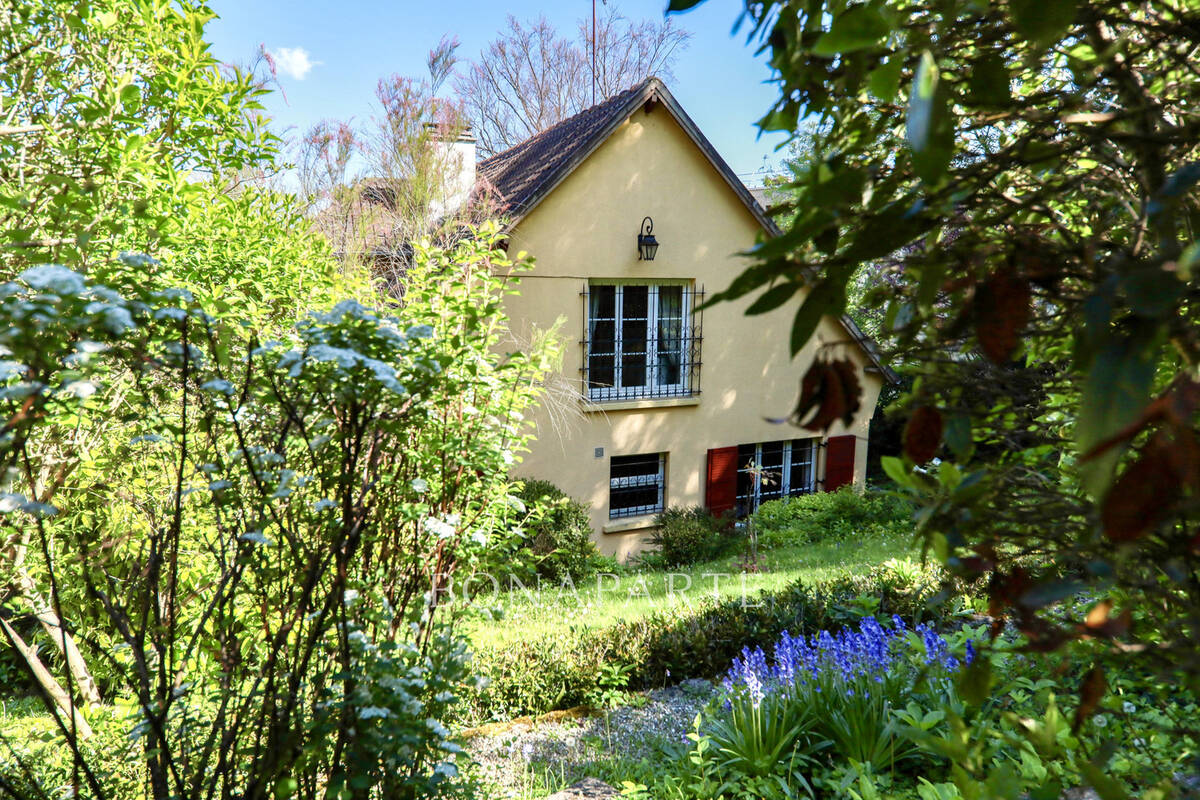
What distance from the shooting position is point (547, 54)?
21.7 meters

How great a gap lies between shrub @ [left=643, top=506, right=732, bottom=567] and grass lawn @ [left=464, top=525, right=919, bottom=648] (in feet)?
1.07

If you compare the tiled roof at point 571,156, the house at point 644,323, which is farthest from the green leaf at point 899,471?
the house at point 644,323

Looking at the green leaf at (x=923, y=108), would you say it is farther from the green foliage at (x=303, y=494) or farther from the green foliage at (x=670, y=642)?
the green foliage at (x=670, y=642)

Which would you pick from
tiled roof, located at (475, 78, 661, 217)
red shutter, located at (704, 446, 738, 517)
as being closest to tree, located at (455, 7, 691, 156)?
tiled roof, located at (475, 78, 661, 217)

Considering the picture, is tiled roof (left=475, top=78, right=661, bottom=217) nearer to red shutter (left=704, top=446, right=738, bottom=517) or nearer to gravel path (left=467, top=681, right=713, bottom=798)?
red shutter (left=704, top=446, right=738, bottom=517)

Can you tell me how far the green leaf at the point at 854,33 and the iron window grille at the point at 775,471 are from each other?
11542mm

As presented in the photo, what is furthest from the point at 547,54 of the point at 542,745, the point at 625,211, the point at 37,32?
the point at 542,745

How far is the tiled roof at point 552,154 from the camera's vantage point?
9672mm

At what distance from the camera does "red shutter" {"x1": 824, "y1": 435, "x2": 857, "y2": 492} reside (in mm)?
12445

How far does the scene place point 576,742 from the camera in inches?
177

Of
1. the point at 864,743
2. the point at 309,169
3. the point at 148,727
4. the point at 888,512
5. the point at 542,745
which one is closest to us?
the point at 148,727

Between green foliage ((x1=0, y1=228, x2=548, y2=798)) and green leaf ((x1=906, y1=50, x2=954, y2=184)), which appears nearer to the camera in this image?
green leaf ((x1=906, y1=50, x2=954, y2=184))

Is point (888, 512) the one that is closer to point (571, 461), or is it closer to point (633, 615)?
point (571, 461)

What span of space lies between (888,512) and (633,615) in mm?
7791
